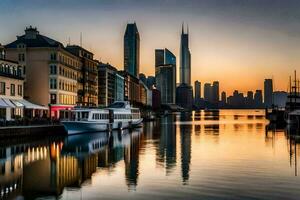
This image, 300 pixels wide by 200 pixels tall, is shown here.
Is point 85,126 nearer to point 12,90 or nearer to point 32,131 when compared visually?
point 32,131

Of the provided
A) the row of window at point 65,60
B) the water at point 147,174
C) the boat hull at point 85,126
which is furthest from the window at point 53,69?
the water at point 147,174

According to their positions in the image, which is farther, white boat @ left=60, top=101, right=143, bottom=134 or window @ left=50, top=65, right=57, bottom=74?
window @ left=50, top=65, right=57, bottom=74

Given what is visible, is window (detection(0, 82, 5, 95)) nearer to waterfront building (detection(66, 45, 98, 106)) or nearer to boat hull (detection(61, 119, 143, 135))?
boat hull (detection(61, 119, 143, 135))

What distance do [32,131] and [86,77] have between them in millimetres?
80920

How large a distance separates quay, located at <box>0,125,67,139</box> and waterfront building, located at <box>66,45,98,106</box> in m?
54.3

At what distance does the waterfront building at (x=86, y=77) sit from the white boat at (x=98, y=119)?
24625 millimetres

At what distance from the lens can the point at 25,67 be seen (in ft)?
429

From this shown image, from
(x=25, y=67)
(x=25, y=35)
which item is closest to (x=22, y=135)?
(x=25, y=67)

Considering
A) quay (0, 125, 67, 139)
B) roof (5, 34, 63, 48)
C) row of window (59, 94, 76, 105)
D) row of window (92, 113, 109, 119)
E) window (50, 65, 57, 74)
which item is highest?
roof (5, 34, 63, 48)

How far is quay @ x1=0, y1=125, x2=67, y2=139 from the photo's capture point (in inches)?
3100

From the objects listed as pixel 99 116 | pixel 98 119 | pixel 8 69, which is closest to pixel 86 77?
pixel 99 116

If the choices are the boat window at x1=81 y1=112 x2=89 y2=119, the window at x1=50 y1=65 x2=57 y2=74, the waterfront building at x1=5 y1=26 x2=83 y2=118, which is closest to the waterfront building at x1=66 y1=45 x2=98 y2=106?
the waterfront building at x1=5 y1=26 x2=83 y2=118

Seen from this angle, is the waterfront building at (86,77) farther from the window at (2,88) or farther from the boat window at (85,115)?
the window at (2,88)

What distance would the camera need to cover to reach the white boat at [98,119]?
99.0m
